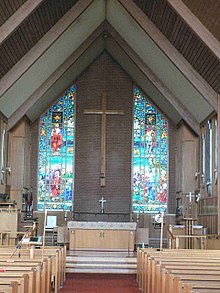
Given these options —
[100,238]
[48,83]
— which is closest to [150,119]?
[48,83]

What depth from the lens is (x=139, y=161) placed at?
1895 centimetres

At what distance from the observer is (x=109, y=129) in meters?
19.0

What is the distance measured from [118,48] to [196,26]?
18.5 feet

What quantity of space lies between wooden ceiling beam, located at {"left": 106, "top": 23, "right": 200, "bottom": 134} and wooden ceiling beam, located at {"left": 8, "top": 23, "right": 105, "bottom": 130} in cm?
65

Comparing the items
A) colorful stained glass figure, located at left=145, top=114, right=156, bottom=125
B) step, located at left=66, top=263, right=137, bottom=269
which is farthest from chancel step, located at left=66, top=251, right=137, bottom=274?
colorful stained glass figure, located at left=145, top=114, right=156, bottom=125

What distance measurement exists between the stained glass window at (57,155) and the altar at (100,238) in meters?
3.96

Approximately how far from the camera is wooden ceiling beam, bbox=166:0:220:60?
1247cm

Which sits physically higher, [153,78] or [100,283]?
[153,78]

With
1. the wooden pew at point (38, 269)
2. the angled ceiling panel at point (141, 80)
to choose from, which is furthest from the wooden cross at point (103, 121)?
the wooden pew at point (38, 269)

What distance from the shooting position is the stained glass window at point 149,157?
61.4 ft

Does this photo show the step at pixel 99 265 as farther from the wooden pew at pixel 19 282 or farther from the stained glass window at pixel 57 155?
the stained glass window at pixel 57 155

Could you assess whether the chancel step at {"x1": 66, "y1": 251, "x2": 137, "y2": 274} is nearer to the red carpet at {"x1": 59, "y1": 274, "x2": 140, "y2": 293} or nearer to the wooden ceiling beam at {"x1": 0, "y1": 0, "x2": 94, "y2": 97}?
the red carpet at {"x1": 59, "y1": 274, "x2": 140, "y2": 293}

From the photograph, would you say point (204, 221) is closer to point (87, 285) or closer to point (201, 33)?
point (201, 33)

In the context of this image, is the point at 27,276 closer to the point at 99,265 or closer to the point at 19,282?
the point at 19,282
